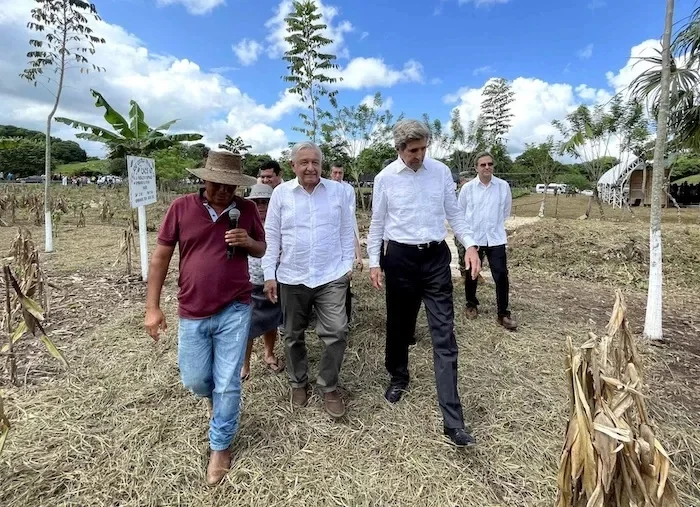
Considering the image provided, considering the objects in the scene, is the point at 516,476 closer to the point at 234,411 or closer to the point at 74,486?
the point at 234,411

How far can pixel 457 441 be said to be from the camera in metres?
2.23

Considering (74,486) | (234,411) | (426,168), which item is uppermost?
(426,168)

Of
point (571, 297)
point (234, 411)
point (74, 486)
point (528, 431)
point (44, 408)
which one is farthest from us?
point (571, 297)

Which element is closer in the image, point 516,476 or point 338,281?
point 516,476

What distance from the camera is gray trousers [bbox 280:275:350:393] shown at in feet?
8.19

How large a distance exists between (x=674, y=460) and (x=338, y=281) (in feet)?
6.68

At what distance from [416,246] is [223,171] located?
1.20 metres

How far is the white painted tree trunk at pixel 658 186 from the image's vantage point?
3.64 meters

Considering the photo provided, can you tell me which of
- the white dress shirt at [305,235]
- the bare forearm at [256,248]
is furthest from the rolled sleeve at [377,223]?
the bare forearm at [256,248]

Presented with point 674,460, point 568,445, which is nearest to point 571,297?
point 674,460

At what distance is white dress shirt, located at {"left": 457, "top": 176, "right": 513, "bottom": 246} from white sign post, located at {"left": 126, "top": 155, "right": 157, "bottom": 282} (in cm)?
397

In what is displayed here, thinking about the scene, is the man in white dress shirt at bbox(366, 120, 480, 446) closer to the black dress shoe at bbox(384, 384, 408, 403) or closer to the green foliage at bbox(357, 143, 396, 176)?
the black dress shoe at bbox(384, 384, 408, 403)

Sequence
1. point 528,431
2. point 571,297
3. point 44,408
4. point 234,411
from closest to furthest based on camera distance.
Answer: point 234,411 < point 528,431 < point 44,408 < point 571,297

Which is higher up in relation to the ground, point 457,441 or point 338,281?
A: point 338,281
